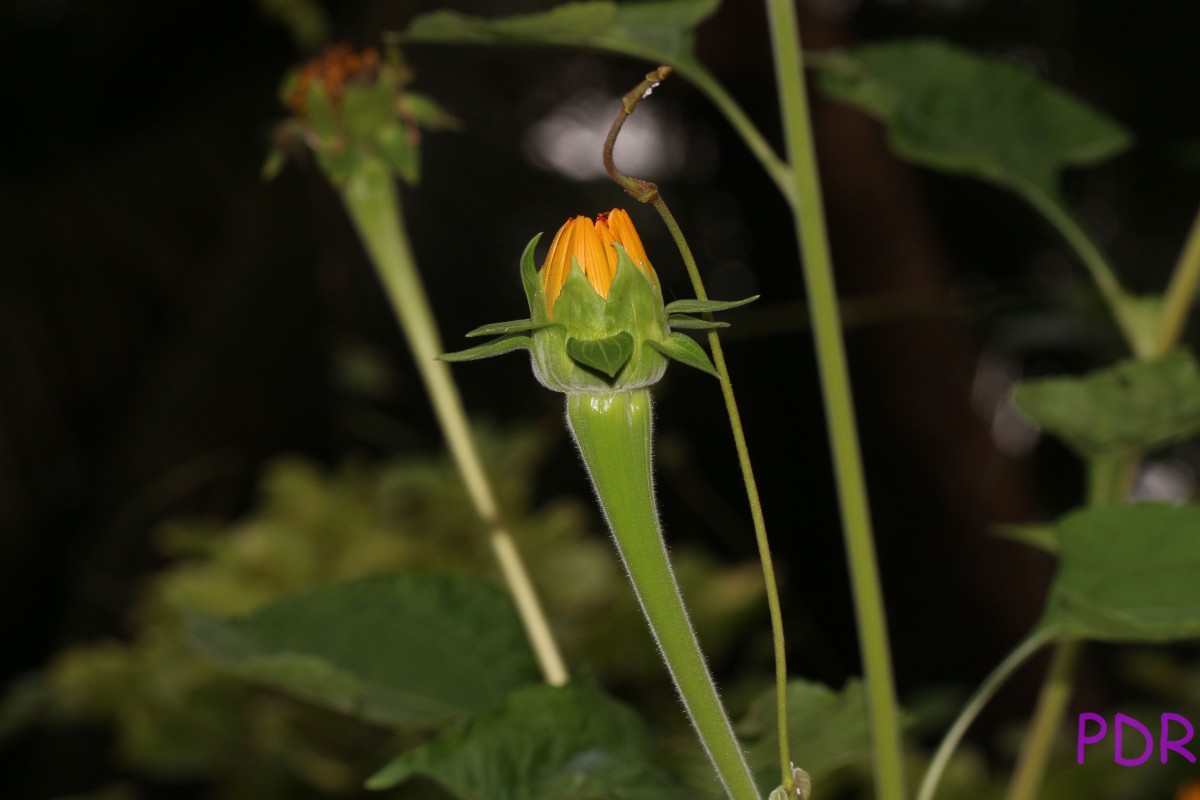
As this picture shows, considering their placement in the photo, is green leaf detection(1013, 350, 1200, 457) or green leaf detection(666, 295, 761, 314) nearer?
green leaf detection(666, 295, 761, 314)

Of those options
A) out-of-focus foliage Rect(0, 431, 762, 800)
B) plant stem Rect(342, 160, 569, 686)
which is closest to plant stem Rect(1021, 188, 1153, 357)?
plant stem Rect(342, 160, 569, 686)

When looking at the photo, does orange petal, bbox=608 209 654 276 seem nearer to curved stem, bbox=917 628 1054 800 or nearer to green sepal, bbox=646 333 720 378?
green sepal, bbox=646 333 720 378

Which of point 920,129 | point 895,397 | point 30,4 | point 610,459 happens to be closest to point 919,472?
point 895,397

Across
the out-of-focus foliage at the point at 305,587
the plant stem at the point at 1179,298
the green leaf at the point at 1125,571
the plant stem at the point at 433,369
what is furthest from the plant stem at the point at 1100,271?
the out-of-focus foliage at the point at 305,587

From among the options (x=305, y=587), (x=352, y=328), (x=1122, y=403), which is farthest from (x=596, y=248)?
(x=352, y=328)

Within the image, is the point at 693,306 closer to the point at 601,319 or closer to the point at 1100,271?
the point at 601,319

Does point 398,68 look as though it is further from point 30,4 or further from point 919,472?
point 30,4
